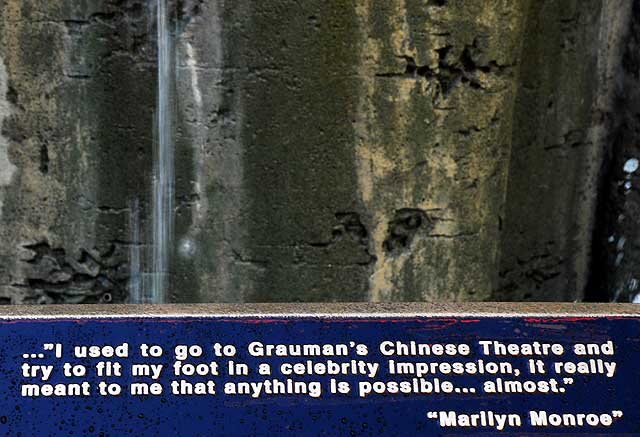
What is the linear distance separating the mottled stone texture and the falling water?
31 millimetres

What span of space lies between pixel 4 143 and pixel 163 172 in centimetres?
53

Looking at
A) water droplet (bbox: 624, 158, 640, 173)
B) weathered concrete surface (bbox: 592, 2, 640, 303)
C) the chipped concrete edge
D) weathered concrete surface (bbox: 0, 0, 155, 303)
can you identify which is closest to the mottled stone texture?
weathered concrete surface (bbox: 0, 0, 155, 303)

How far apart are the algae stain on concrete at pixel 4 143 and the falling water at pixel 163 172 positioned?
0.48 meters

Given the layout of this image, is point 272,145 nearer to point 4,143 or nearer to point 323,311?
point 4,143

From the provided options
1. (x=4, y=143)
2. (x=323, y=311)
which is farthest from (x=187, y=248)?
(x=323, y=311)

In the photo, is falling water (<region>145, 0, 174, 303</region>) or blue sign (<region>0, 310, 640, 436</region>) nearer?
blue sign (<region>0, 310, 640, 436</region>)

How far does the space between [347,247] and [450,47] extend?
73cm

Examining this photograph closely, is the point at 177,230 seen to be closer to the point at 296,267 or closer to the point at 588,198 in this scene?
the point at 296,267

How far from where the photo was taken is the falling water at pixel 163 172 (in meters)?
3.51

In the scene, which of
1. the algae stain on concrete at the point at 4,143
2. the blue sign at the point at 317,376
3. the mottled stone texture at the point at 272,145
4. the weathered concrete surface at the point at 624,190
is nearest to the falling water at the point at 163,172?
the mottled stone texture at the point at 272,145

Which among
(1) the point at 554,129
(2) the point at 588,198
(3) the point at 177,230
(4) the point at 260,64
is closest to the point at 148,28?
(4) the point at 260,64

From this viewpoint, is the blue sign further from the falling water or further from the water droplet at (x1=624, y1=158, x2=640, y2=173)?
the water droplet at (x1=624, y1=158, x2=640, y2=173)

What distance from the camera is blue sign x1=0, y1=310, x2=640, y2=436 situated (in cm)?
221

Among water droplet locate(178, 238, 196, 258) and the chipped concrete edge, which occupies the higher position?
the chipped concrete edge
